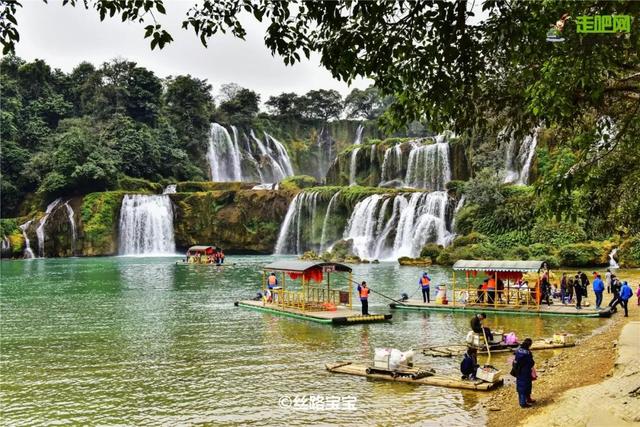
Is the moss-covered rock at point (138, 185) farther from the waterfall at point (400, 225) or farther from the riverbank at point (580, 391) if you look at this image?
the riverbank at point (580, 391)

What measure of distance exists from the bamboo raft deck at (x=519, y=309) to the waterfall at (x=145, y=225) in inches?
1763

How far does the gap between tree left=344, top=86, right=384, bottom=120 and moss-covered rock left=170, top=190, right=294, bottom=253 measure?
155 ft

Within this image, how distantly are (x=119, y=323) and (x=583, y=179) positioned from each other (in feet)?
58.5

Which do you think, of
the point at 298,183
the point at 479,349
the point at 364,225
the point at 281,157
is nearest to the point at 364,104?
the point at 281,157

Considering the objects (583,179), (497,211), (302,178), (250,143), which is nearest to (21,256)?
(302,178)

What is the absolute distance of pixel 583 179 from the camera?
8.75 m

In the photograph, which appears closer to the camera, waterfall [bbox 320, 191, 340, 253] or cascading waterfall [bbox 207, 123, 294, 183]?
waterfall [bbox 320, 191, 340, 253]

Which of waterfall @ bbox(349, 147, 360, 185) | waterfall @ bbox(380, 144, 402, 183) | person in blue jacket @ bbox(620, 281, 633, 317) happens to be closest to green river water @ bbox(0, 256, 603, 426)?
person in blue jacket @ bbox(620, 281, 633, 317)

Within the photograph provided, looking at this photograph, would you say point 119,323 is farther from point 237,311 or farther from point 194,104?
point 194,104

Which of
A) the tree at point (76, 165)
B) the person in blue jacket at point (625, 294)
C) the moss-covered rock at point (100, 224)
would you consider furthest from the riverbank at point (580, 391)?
the tree at point (76, 165)

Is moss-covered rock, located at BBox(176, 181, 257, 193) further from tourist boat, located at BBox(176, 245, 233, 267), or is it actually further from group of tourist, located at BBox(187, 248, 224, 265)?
group of tourist, located at BBox(187, 248, 224, 265)

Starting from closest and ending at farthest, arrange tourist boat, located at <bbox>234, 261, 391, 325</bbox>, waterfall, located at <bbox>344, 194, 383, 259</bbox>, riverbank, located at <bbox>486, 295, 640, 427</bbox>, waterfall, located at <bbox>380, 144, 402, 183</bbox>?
riverbank, located at <bbox>486, 295, 640, 427</bbox> < tourist boat, located at <bbox>234, 261, 391, 325</bbox> < waterfall, located at <bbox>344, 194, 383, 259</bbox> < waterfall, located at <bbox>380, 144, 402, 183</bbox>

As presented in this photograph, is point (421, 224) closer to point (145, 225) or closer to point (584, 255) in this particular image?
point (584, 255)

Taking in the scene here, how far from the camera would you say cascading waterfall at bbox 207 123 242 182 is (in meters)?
85.6
